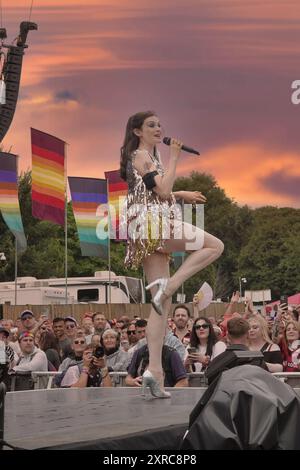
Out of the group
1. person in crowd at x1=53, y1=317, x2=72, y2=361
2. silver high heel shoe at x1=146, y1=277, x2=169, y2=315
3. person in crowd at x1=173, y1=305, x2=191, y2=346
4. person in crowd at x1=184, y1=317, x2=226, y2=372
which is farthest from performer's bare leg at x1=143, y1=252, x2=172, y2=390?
person in crowd at x1=53, y1=317, x2=72, y2=361

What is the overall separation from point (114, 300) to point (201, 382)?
23.7 metres

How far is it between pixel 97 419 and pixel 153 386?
63.7 inches

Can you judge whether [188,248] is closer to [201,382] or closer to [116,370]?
[201,382]

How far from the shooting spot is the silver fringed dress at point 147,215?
772cm

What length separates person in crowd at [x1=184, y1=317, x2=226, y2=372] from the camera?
1041 cm

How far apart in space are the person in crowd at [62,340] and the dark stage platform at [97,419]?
4548 mm

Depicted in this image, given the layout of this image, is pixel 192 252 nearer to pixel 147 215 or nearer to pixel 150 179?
pixel 147 215

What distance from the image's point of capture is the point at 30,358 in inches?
460

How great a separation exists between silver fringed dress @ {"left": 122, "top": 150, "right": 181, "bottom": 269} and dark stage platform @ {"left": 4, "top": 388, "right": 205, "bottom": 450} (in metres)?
1.12

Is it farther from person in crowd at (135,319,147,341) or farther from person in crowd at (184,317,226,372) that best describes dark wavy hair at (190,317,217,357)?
person in crowd at (135,319,147,341)

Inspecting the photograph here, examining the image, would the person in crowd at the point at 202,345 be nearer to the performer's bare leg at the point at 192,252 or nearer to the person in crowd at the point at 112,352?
the person in crowd at the point at 112,352

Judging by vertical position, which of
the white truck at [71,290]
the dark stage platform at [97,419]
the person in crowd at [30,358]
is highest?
the white truck at [71,290]

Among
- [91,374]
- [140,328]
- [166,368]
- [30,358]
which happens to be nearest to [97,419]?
[166,368]

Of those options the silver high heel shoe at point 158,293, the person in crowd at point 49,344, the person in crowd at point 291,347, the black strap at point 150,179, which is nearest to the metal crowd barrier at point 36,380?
the person in crowd at point 291,347
